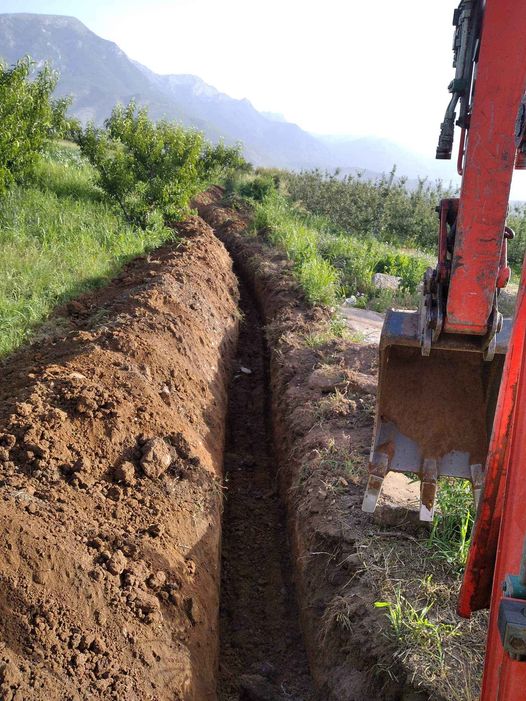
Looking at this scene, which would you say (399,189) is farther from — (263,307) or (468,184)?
(468,184)

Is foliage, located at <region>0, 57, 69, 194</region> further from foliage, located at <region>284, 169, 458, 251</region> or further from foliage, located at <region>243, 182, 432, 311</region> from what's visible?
foliage, located at <region>284, 169, 458, 251</region>

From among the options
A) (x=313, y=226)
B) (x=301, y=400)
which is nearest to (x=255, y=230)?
(x=313, y=226)

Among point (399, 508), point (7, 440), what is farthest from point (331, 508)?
point (7, 440)

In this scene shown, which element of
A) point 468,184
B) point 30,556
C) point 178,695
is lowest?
point 178,695

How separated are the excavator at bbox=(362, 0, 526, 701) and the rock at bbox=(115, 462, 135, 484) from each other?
1408 millimetres

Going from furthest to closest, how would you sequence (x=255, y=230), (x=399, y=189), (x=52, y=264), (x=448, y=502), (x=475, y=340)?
1. (x=399, y=189)
2. (x=255, y=230)
3. (x=52, y=264)
4. (x=448, y=502)
5. (x=475, y=340)

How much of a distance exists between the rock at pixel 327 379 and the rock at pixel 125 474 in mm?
2306

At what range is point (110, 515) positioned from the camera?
336 cm

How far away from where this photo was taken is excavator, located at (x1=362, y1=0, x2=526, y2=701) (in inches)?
59.4

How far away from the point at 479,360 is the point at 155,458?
206cm

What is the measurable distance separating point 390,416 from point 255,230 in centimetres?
950

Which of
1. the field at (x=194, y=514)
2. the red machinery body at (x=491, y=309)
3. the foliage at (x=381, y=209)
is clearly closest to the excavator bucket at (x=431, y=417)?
the field at (x=194, y=514)

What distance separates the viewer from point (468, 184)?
97.0 inches

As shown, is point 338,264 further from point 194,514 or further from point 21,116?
point 194,514
